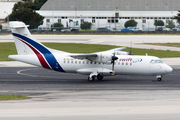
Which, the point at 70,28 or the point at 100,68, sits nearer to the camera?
the point at 100,68

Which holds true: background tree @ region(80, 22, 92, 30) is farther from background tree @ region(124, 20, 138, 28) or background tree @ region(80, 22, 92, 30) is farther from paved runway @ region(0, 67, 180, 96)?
paved runway @ region(0, 67, 180, 96)

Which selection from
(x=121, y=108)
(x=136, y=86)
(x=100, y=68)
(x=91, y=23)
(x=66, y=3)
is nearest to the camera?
(x=121, y=108)

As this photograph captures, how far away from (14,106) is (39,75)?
660 inches

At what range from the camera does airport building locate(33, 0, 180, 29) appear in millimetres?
148875

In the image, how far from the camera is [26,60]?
109 feet

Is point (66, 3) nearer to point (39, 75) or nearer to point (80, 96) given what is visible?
point (39, 75)

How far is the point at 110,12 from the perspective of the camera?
503 ft

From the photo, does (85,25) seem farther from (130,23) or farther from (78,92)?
(78,92)

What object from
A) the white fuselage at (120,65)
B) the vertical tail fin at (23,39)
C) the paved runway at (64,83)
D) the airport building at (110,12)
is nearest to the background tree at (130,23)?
the airport building at (110,12)

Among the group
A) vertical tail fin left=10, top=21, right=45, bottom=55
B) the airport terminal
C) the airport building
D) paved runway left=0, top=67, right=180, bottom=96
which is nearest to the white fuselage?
the airport terminal

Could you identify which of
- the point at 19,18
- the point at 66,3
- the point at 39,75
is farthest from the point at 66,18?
the point at 39,75

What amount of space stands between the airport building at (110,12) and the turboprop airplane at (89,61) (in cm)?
10692

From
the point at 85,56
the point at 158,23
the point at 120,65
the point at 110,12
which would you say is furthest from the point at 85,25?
the point at 85,56

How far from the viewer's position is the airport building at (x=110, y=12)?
14888 cm
